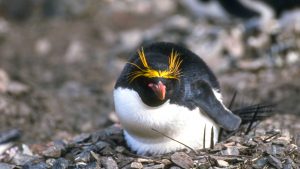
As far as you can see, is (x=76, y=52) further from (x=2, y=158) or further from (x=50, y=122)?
(x=2, y=158)

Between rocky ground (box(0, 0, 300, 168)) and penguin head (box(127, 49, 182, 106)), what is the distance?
34cm

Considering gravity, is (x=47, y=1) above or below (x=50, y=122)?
above

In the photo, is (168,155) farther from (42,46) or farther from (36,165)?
(42,46)

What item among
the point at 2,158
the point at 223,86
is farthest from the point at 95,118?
the point at 2,158

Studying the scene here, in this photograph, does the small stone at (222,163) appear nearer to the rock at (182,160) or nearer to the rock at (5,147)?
the rock at (182,160)

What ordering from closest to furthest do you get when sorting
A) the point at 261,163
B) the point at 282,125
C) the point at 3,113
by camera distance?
the point at 261,163, the point at 282,125, the point at 3,113

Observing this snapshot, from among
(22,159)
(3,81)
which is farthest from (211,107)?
(3,81)

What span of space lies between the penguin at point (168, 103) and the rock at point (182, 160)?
138 millimetres

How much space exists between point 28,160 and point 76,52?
451cm

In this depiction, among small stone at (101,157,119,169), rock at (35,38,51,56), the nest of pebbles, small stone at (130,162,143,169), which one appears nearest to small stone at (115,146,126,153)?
the nest of pebbles

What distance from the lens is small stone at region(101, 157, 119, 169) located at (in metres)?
3.71

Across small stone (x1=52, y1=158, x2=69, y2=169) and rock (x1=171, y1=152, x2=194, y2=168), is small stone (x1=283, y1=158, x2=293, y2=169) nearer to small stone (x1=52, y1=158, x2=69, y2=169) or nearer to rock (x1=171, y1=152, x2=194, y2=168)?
rock (x1=171, y1=152, x2=194, y2=168)

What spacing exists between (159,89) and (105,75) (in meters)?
4.19

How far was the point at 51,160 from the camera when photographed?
397 centimetres
